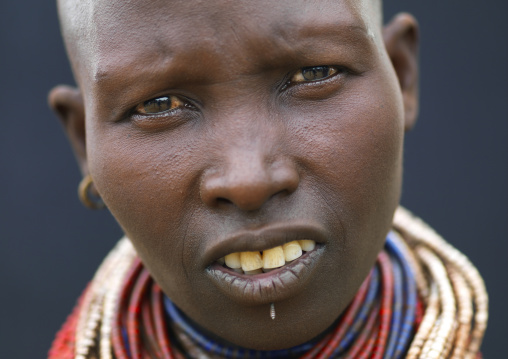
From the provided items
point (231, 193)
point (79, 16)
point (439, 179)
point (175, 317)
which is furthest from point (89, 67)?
point (439, 179)

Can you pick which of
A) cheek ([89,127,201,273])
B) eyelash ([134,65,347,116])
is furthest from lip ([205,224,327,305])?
eyelash ([134,65,347,116])

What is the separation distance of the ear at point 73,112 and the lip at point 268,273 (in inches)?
27.8

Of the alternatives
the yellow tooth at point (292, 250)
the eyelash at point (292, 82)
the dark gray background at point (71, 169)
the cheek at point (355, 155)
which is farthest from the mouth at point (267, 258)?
the dark gray background at point (71, 169)

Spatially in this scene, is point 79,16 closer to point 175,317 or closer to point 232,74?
point 232,74

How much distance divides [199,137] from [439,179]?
7.12 ft

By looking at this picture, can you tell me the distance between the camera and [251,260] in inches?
52.2

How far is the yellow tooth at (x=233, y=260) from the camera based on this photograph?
4.38 ft

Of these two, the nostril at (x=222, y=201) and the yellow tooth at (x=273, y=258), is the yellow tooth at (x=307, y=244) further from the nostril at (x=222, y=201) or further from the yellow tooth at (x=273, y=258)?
the nostril at (x=222, y=201)

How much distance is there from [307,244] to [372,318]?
1.45 feet

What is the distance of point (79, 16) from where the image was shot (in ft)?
4.81

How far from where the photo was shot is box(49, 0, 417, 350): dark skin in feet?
4.16

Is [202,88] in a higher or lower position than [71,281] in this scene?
higher

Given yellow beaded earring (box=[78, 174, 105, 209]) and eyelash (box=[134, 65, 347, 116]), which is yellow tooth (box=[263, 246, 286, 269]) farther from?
yellow beaded earring (box=[78, 174, 105, 209])

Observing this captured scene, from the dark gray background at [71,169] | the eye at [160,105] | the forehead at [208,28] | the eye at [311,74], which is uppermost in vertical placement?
the forehead at [208,28]
